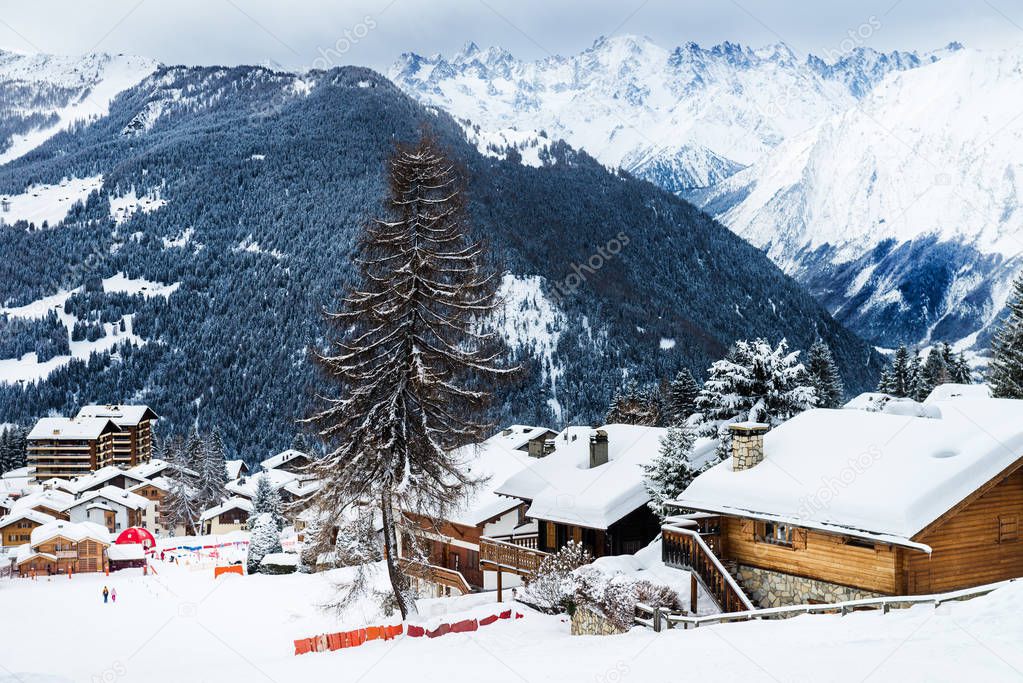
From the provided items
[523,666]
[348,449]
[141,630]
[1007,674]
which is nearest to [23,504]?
[141,630]

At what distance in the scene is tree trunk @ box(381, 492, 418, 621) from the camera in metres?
23.9

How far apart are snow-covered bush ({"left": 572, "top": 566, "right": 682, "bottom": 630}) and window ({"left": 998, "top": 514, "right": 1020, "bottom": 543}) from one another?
7.57 metres

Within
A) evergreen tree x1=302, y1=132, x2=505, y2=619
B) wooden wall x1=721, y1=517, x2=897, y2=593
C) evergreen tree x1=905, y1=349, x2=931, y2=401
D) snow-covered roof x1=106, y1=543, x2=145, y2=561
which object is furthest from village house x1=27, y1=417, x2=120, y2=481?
wooden wall x1=721, y1=517, x2=897, y2=593

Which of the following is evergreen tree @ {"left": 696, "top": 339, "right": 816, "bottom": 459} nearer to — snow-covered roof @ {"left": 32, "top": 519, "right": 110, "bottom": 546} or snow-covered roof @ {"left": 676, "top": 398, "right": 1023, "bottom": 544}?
snow-covered roof @ {"left": 676, "top": 398, "right": 1023, "bottom": 544}

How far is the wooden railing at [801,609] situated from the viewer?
671 inches

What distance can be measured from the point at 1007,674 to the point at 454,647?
11.3 metres

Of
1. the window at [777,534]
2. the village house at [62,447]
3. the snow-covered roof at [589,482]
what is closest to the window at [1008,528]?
the window at [777,534]

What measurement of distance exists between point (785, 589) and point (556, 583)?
5.80m

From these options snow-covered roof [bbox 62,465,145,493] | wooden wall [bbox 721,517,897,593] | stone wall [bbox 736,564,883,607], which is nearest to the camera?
wooden wall [bbox 721,517,897,593]

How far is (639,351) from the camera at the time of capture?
17450 cm

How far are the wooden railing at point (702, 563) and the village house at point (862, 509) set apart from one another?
0.11 feet

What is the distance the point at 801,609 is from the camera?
727 inches

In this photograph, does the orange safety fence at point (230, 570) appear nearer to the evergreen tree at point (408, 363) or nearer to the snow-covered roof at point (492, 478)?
the snow-covered roof at point (492, 478)

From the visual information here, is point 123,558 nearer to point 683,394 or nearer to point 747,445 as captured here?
point 683,394
